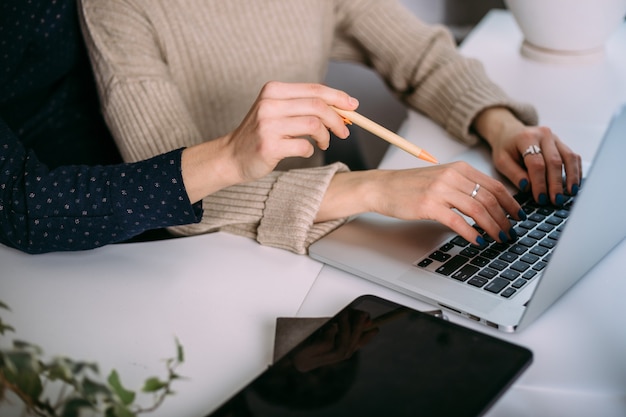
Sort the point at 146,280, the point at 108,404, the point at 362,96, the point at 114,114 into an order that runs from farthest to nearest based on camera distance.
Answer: the point at 362,96, the point at 114,114, the point at 146,280, the point at 108,404

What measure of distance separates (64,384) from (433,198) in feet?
1.51

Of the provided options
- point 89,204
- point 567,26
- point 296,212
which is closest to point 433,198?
point 296,212

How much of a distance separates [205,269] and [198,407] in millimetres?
211

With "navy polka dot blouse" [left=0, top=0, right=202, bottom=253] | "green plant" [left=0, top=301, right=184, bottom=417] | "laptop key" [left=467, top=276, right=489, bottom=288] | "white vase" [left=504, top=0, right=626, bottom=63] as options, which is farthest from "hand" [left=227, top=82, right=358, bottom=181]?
"white vase" [left=504, top=0, right=626, bottom=63]

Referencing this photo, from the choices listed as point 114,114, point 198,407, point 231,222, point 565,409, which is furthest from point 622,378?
point 114,114

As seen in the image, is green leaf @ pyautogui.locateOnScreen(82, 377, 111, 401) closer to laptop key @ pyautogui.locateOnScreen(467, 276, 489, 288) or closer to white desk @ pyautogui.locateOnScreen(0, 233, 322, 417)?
white desk @ pyautogui.locateOnScreen(0, 233, 322, 417)

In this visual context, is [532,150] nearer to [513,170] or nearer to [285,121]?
[513,170]

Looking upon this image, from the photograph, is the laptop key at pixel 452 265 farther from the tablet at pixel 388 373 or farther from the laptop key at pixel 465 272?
the tablet at pixel 388 373

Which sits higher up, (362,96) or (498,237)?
(498,237)

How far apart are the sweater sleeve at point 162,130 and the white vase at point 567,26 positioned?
0.58m

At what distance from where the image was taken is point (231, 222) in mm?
825

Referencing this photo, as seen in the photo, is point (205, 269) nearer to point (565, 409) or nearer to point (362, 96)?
point (565, 409)

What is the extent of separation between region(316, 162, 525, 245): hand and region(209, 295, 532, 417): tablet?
0.20 meters

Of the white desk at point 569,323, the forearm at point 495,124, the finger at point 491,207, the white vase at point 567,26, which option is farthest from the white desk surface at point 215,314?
the white vase at point 567,26
